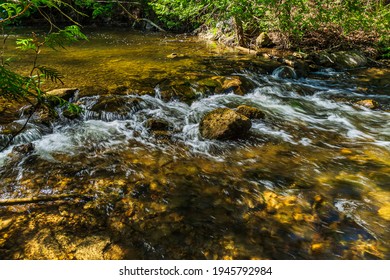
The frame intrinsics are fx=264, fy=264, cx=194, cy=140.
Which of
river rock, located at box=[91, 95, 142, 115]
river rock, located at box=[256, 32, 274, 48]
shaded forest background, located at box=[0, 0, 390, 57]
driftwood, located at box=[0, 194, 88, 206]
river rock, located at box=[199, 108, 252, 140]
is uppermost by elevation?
shaded forest background, located at box=[0, 0, 390, 57]

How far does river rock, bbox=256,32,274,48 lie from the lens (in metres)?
11.3

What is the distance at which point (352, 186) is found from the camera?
341 centimetres

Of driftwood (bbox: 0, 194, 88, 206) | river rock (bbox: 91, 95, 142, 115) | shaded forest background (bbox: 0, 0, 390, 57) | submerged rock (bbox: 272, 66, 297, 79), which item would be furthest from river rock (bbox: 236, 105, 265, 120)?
shaded forest background (bbox: 0, 0, 390, 57)

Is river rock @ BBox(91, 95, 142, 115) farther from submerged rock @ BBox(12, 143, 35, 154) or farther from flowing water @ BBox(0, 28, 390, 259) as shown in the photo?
submerged rock @ BBox(12, 143, 35, 154)

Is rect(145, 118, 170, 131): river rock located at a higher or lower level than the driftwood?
higher

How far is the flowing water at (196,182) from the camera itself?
8.36 ft

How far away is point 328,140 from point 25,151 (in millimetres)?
4993

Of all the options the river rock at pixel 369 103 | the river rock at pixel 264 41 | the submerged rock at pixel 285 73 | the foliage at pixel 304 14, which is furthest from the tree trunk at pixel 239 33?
the river rock at pixel 369 103

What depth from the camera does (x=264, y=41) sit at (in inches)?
447

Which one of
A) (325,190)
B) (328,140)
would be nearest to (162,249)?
(325,190)

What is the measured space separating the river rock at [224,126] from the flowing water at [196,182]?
0.14m

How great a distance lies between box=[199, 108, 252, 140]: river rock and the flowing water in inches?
5.5

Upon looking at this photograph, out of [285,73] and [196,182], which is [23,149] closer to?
[196,182]
